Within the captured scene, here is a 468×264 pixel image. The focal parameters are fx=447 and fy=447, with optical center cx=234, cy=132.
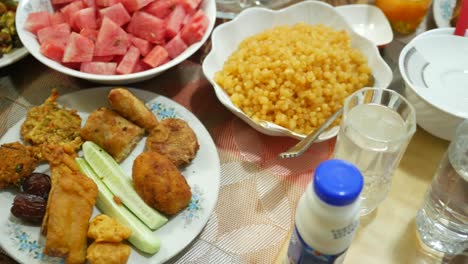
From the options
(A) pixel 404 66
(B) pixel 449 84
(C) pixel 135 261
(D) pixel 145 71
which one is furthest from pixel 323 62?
(C) pixel 135 261

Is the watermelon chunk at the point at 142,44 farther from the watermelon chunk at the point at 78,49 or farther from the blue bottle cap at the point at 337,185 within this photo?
the blue bottle cap at the point at 337,185

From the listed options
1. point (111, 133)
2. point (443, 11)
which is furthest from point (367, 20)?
point (111, 133)

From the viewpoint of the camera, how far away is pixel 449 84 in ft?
3.94

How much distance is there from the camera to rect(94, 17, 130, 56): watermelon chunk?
131 centimetres

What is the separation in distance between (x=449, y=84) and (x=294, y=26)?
495 millimetres

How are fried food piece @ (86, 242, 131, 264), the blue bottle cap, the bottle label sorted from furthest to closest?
fried food piece @ (86, 242, 131, 264), the bottle label, the blue bottle cap

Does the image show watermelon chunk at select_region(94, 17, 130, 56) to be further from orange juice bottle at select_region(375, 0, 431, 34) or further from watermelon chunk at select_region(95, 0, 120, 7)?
→ orange juice bottle at select_region(375, 0, 431, 34)

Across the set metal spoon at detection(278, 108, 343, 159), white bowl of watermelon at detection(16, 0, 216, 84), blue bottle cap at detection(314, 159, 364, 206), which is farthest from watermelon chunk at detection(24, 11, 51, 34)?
blue bottle cap at detection(314, 159, 364, 206)

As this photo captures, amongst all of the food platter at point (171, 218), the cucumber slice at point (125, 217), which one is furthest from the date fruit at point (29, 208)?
the cucumber slice at point (125, 217)

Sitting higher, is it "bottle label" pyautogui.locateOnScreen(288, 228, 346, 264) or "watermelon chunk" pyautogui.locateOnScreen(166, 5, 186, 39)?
"watermelon chunk" pyautogui.locateOnScreen(166, 5, 186, 39)

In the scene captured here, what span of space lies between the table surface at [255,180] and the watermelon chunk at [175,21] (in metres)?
0.16

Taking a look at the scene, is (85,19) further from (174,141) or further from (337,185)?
(337,185)

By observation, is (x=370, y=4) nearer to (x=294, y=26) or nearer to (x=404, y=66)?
(x=294, y=26)

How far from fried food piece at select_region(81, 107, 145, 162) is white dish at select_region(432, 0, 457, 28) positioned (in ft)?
3.70
